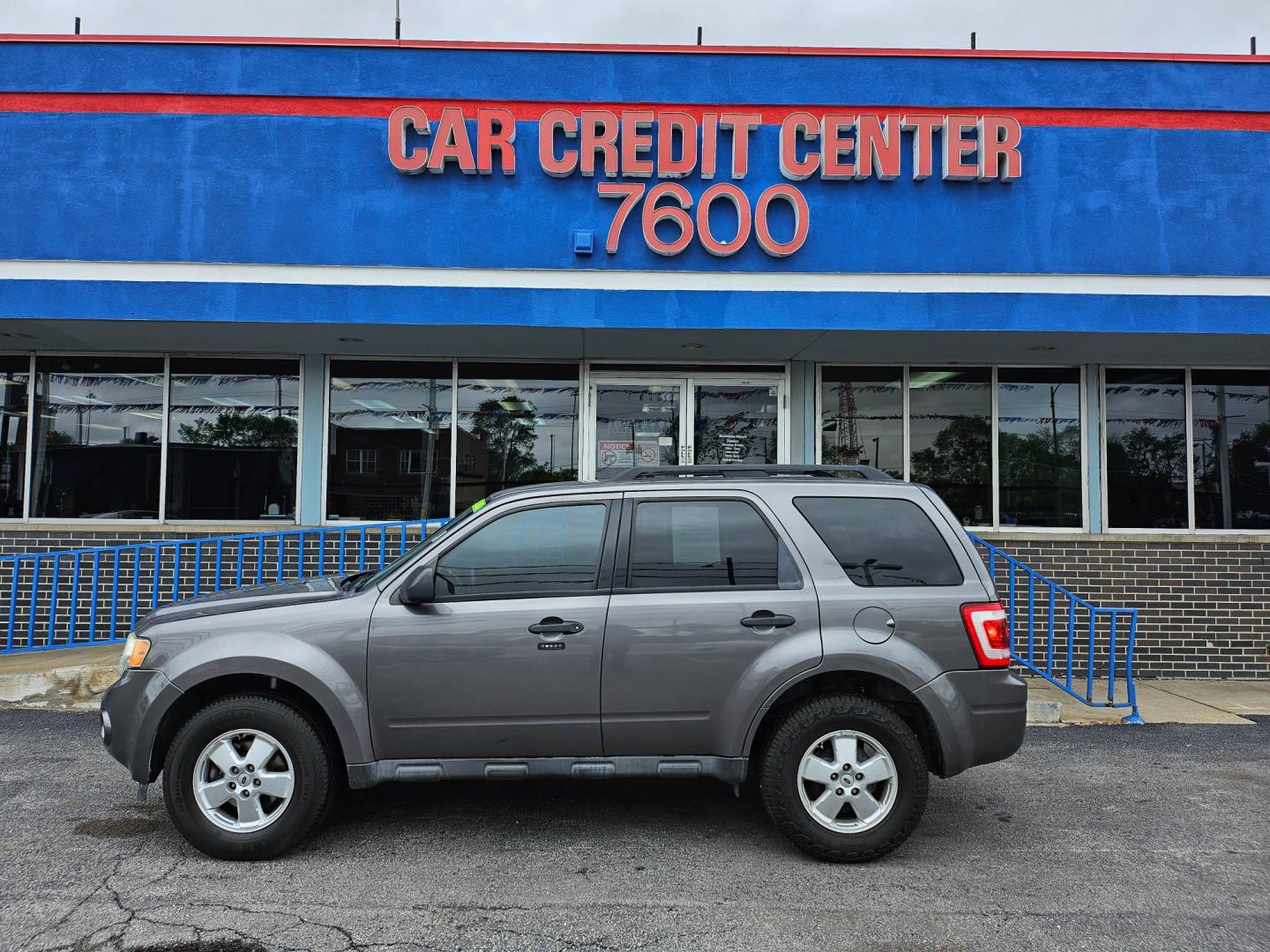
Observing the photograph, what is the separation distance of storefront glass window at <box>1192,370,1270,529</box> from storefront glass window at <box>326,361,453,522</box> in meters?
8.47

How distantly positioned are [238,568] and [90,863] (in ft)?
16.5

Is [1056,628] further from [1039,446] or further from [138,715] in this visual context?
[138,715]

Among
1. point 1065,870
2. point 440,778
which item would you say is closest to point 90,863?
point 440,778

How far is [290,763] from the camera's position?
4266 mm

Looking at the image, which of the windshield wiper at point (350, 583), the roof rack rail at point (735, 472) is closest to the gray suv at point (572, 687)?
the windshield wiper at point (350, 583)

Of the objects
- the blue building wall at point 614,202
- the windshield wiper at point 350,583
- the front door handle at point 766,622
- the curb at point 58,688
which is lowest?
the curb at point 58,688

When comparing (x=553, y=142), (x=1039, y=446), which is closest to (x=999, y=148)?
(x=1039, y=446)

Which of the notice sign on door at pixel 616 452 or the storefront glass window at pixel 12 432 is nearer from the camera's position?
the storefront glass window at pixel 12 432

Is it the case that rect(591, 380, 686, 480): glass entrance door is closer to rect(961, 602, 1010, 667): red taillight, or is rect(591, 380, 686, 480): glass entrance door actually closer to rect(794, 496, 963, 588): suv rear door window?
rect(794, 496, 963, 588): suv rear door window

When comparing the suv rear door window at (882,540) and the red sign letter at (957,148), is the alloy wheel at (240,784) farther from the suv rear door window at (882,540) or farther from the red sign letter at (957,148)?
the red sign letter at (957,148)

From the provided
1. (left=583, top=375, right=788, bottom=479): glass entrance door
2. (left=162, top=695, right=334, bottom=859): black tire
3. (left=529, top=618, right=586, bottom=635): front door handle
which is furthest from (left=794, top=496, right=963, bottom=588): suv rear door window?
(left=583, top=375, right=788, bottom=479): glass entrance door

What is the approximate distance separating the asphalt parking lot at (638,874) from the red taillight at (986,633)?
1.02 m

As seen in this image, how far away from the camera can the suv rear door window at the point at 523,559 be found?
4477 millimetres

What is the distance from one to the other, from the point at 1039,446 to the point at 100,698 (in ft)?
31.9
